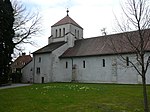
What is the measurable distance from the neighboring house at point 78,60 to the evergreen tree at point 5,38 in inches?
417

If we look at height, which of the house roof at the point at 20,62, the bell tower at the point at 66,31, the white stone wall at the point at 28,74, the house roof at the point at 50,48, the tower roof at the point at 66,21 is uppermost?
the tower roof at the point at 66,21

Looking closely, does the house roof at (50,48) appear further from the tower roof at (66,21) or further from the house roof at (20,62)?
the house roof at (20,62)

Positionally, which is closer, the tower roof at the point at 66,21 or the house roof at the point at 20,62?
the tower roof at the point at 66,21

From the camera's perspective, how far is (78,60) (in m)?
41.2

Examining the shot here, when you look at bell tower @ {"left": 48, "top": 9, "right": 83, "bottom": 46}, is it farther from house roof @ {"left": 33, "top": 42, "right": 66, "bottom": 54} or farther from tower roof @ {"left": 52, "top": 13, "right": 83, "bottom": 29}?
Answer: house roof @ {"left": 33, "top": 42, "right": 66, "bottom": 54}

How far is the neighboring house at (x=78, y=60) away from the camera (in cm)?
3494

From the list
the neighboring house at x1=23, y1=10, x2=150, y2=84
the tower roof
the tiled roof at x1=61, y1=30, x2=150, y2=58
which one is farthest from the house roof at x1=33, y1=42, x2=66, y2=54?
the tower roof

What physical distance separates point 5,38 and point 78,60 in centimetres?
1458

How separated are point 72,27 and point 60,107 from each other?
38.1 meters

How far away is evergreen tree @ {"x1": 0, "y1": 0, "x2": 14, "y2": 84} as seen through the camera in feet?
106

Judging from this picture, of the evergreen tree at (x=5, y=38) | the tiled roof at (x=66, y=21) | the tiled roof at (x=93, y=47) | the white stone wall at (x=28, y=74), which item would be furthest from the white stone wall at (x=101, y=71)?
the evergreen tree at (x=5, y=38)

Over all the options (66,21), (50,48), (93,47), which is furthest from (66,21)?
(93,47)

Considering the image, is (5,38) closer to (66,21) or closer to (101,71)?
(101,71)

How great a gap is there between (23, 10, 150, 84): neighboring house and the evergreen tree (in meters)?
10.6
